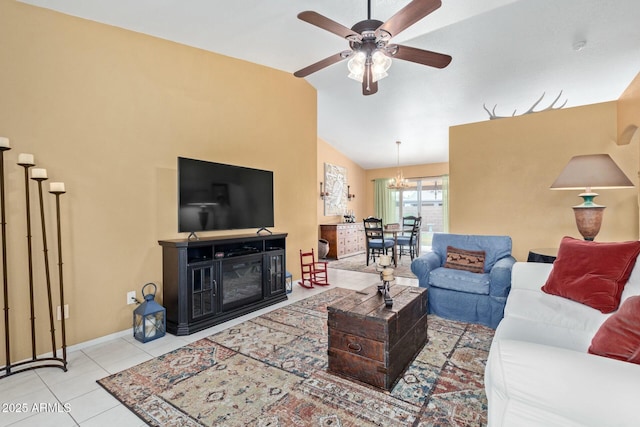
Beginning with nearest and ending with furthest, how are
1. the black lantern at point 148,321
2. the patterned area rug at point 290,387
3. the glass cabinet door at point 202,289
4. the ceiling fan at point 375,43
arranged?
the patterned area rug at point 290,387
the ceiling fan at point 375,43
the black lantern at point 148,321
the glass cabinet door at point 202,289

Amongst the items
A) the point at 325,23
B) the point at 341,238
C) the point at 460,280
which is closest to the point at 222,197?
the point at 325,23

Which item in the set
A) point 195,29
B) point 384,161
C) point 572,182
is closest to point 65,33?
point 195,29

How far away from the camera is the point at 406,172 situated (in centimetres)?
843

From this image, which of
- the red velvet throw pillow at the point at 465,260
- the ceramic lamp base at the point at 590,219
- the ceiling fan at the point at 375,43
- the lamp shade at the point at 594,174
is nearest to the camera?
the ceiling fan at the point at 375,43

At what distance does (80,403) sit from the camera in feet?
5.87

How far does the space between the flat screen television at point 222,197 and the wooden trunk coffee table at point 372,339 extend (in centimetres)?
182

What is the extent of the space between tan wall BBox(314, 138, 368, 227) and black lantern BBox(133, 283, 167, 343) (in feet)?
14.7

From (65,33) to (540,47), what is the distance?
179 inches

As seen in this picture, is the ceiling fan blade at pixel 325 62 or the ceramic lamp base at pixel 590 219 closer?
the ceiling fan blade at pixel 325 62

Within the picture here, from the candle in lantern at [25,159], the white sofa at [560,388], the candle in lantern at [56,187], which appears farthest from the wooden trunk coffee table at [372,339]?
the candle in lantern at [25,159]

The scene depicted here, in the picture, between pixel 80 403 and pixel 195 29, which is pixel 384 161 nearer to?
pixel 195 29

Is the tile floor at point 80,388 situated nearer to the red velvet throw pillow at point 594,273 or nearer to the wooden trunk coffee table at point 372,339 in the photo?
the wooden trunk coffee table at point 372,339

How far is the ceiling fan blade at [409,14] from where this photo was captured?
1760mm

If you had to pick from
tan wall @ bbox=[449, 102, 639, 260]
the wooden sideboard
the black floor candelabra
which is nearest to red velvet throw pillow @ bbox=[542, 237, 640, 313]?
tan wall @ bbox=[449, 102, 639, 260]
